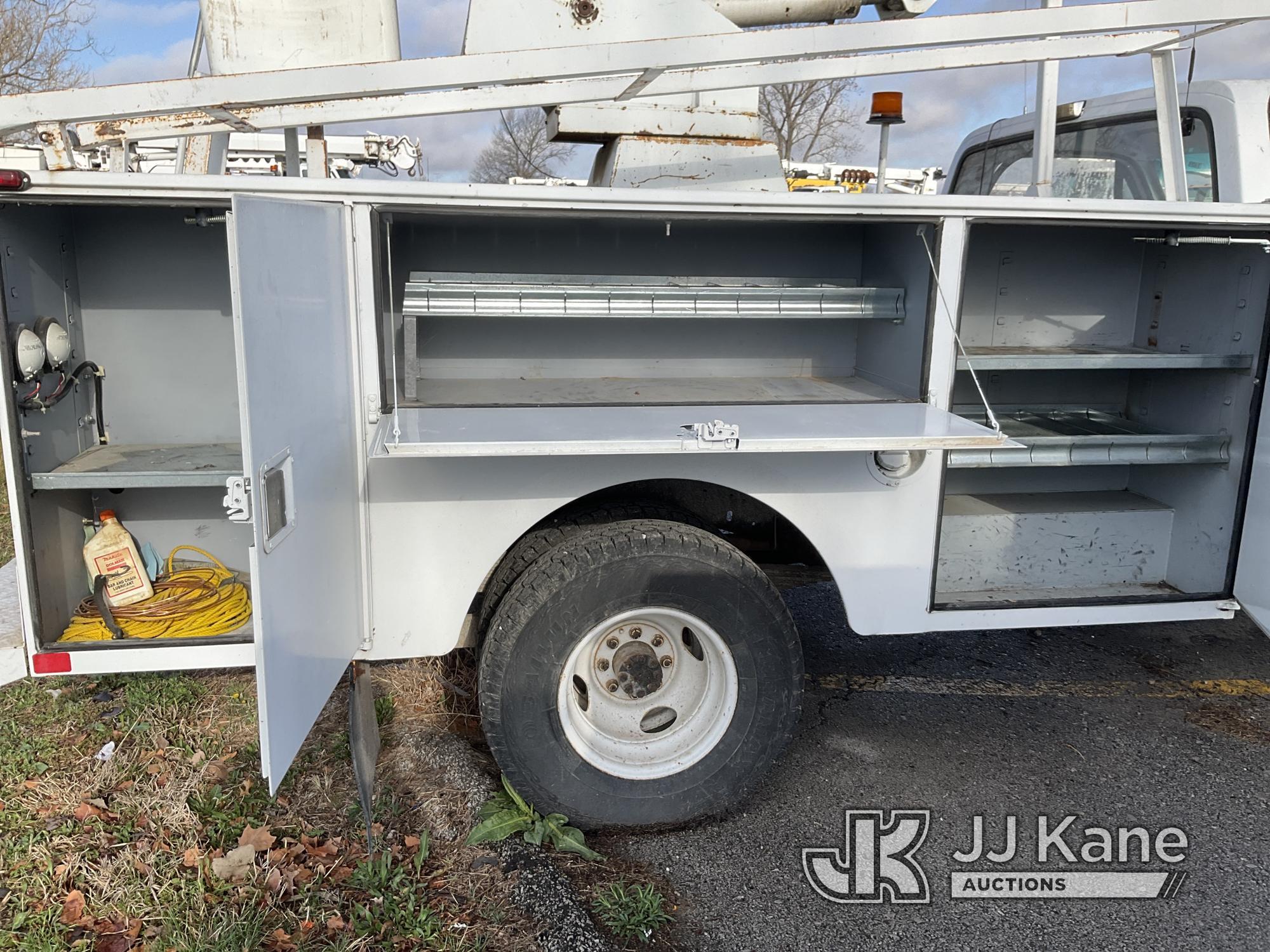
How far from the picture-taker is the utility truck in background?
244 cm

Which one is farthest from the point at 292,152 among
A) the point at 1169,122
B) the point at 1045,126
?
the point at 1169,122

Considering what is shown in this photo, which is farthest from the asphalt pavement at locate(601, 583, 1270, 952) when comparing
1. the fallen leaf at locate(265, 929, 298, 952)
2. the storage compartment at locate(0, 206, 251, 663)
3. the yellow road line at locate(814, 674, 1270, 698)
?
the storage compartment at locate(0, 206, 251, 663)

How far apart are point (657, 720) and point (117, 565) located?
6.02 ft

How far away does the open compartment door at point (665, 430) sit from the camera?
94.3 inches

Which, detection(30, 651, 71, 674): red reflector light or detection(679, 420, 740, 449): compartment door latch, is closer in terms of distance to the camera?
detection(679, 420, 740, 449): compartment door latch

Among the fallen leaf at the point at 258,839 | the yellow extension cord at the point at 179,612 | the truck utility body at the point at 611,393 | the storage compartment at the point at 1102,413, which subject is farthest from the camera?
the storage compartment at the point at 1102,413

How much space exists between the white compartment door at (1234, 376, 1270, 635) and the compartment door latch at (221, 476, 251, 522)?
3176 millimetres

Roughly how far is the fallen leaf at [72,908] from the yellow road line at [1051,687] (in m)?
2.76

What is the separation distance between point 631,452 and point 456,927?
134 cm

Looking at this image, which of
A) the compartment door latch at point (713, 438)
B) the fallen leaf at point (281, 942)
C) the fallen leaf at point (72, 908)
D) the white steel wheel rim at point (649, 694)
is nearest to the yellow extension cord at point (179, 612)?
the fallen leaf at point (72, 908)

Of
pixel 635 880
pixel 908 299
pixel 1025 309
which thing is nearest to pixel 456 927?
pixel 635 880

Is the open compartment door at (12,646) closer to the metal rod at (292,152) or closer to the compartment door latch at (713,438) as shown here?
the metal rod at (292,152)

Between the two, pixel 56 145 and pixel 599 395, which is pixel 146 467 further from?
pixel 599 395

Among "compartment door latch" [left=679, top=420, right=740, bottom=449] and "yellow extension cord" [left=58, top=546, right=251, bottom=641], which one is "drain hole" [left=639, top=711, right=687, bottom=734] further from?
"yellow extension cord" [left=58, top=546, right=251, bottom=641]
